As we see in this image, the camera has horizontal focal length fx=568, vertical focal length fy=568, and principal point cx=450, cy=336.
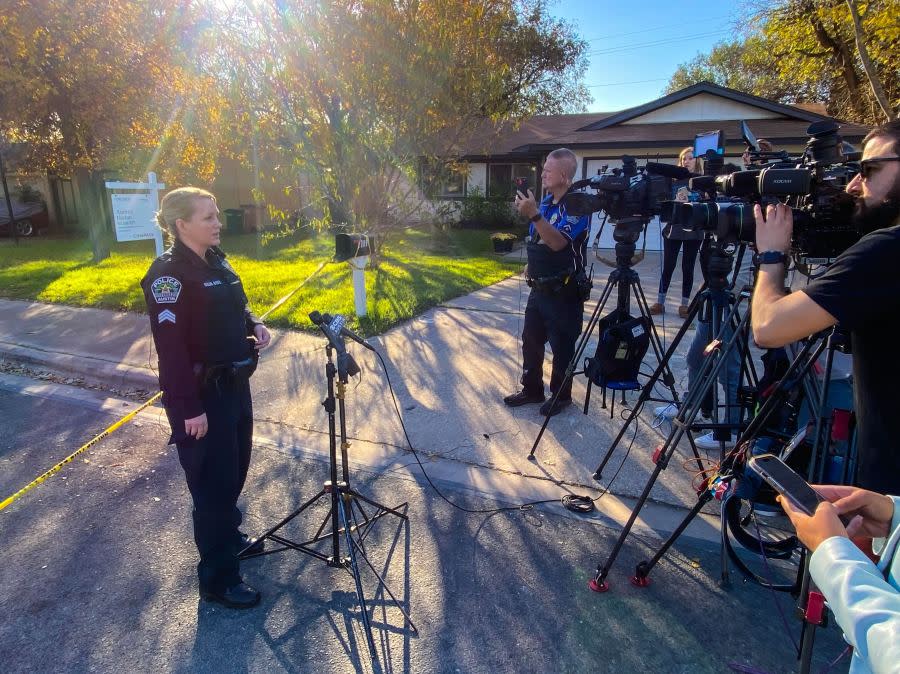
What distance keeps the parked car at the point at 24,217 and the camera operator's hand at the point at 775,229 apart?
80.1 ft

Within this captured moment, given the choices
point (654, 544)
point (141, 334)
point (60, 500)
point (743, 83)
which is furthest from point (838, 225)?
point (743, 83)

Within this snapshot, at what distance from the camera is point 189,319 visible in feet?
8.23

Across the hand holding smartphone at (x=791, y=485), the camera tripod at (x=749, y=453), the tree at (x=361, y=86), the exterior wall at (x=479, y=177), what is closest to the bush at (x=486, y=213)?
the exterior wall at (x=479, y=177)

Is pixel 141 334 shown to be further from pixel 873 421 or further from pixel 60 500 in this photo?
pixel 873 421

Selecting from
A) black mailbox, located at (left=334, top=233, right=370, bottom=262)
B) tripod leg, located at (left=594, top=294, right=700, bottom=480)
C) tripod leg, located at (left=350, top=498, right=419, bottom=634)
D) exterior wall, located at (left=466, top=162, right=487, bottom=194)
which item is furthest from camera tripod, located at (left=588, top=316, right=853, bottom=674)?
exterior wall, located at (left=466, top=162, right=487, bottom=194)

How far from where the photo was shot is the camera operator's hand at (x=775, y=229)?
1907 millimetres

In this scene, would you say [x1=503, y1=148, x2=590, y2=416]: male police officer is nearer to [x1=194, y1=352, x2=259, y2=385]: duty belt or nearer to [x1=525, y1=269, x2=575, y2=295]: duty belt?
[x1=525, y1=269, x2=575, y2=295]: duty belt

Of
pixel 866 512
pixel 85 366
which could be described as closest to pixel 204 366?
pixel 866 512

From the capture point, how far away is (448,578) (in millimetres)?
2742

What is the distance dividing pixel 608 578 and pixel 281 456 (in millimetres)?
2431

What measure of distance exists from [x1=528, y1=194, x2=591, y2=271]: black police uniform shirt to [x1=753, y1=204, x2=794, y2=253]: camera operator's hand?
2116 mm

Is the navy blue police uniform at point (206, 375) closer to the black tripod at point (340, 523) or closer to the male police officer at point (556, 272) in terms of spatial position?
the black tripod at point (340, 523)

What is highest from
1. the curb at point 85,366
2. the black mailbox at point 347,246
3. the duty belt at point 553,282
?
the black mailbox at point 347,246

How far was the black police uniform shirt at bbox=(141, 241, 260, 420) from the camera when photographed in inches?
95.7
